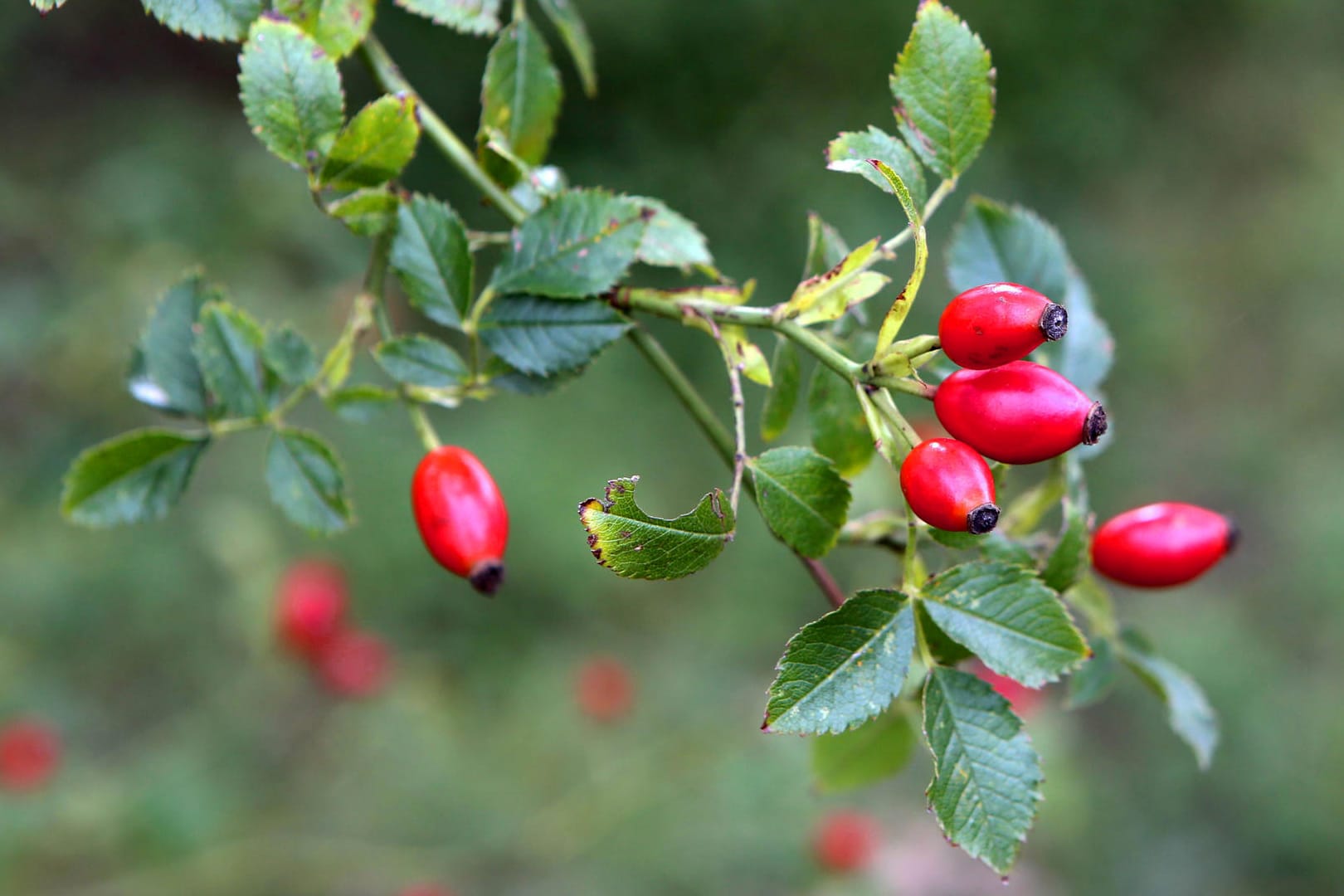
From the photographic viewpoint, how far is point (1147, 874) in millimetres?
5480

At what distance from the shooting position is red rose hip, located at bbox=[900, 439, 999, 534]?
2.63 ft

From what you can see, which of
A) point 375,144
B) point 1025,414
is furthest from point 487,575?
point 1025,414

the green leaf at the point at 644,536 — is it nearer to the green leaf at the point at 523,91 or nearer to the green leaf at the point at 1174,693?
the green leaf at the point at 523,91

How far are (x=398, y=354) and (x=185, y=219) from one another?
123 inches

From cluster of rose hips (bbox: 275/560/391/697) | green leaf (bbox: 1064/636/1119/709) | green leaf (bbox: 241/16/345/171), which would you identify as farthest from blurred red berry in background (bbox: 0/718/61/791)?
green leaf (bbox: 1064/636/1119/709)

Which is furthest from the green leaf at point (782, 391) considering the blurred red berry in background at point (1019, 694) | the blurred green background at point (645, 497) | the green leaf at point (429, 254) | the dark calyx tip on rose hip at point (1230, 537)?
the blurred red berry in background at point (1019, 694)

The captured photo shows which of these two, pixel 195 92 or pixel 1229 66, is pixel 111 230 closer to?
pixel 195 92

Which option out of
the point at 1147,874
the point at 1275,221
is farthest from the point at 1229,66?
the point at 1147,874

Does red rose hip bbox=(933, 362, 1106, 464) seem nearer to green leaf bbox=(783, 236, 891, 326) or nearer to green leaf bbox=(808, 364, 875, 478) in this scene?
green leaf bbox=(783, 236, 891, 326)

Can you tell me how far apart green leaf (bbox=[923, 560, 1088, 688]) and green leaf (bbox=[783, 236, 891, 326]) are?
10.1 inches

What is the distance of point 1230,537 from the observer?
128 cm

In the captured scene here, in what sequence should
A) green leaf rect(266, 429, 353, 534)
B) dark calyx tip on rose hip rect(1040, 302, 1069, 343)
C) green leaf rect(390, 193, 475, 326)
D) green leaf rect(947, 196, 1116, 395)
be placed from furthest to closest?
green leaf rect(947, 196, 1116, 395), green leaf rect(266, 429, 353, 534), green leaf rect(390, 193, 475, 326), dark calyx tip on rose hip rect(1040, 302, 1069, 343)

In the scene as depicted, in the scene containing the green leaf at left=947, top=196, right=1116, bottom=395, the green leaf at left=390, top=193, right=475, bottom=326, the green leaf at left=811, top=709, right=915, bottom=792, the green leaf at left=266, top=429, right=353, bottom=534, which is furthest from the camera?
the green leaf at left=811, top=709, right=915, bottom=792

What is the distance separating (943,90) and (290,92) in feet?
2.13
